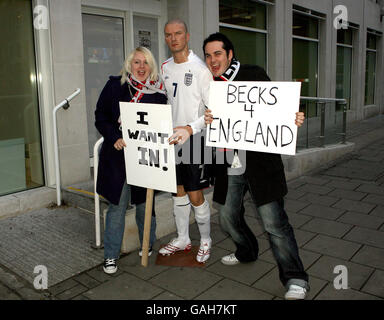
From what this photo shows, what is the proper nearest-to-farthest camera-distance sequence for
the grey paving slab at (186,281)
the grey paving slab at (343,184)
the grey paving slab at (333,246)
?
the grey paving slab at (186,281)
the grey paving slab at (333,246)
the grey paving slab at (343,184)

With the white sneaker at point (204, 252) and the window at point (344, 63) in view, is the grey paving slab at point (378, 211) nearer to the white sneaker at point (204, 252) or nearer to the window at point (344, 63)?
the white sneaker at point (204, 252)

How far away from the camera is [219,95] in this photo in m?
3.30

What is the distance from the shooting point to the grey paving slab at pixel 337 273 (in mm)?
3510

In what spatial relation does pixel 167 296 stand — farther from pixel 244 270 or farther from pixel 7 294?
pixel 7 294

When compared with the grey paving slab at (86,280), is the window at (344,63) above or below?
above

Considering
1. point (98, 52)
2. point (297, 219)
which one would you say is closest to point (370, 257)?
point (297, 219)

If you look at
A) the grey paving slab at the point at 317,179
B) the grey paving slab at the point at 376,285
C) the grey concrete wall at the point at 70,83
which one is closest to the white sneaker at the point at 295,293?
the grey paving slab at the point at 376,285

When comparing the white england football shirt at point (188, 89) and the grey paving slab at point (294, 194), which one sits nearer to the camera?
the white england football shirt at point (188, 89)

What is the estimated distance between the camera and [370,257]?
3.96 meters

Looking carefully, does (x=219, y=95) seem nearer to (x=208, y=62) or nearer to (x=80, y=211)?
(x=208, y=62)

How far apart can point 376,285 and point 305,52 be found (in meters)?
9.68

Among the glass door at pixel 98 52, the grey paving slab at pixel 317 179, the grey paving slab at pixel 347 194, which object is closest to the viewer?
the grey paving slab at pixel 347 194

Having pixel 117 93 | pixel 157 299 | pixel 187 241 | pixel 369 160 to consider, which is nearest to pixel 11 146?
pixel 117 93

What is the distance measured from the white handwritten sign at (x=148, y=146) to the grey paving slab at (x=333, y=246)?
5.67 ft
